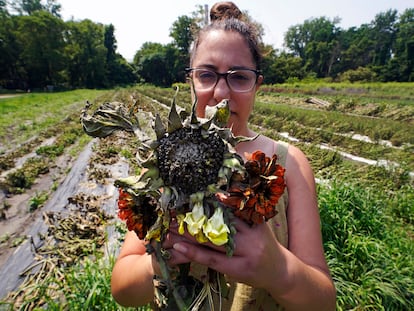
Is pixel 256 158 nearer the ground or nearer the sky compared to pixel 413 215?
nearer the sky

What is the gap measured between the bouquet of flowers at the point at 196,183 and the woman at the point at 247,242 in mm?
81

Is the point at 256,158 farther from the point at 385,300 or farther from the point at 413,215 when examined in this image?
the point at 413,215

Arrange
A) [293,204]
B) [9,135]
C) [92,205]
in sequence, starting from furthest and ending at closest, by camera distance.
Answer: [9,135] < [92,205] < [293,204]

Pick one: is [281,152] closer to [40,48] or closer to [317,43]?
[40,48]

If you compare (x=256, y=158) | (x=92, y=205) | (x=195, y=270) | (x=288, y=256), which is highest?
(x=256, y=158)

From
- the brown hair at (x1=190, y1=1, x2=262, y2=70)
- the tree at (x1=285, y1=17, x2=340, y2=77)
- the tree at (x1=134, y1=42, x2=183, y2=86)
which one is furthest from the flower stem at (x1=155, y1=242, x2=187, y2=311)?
the tree at (x1=285, y1=17, x2=340, y2=77)

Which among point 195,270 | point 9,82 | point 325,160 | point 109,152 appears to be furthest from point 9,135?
point 9,82

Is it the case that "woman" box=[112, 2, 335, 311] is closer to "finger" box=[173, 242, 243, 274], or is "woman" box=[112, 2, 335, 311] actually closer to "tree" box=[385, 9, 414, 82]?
"finger" box=[173, 242, 243, 274]

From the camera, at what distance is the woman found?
2.64 feet

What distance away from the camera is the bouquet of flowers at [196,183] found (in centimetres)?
72

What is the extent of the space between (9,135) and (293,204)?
1087 cm

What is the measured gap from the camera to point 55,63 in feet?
145

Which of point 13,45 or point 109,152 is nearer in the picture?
point 109,152

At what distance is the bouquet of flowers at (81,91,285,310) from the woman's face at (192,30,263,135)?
0.47 m
